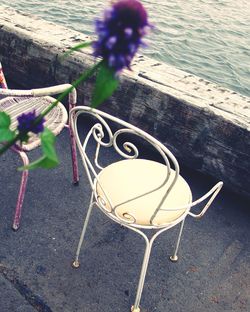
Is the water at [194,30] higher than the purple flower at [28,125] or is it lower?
lower

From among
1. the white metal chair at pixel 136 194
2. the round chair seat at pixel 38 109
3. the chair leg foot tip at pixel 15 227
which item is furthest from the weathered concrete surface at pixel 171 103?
the chair leg foot tip at pixel 15 227

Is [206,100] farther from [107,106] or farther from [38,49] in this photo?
[38,49]

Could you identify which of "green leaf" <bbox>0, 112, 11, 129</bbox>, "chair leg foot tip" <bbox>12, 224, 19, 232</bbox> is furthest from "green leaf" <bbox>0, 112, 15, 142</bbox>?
"chair leg foot tip" <bbox>12, 224, 19, 232</bbox>

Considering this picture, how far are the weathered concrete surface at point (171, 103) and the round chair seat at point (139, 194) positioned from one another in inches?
31.2

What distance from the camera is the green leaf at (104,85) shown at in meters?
0.82

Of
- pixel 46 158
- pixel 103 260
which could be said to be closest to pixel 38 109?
pixel 103 260

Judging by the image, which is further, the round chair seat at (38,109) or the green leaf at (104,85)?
the round chair seat at (38,109)

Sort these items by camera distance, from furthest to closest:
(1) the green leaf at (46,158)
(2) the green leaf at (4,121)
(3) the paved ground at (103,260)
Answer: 1. (3) the paved ground at (103,260)
2. (2) the green leaf at (4,121)
3. (1) the green leaf at (46,158)

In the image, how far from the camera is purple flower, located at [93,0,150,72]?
2.78ft

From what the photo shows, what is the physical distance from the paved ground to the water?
15.5 feet

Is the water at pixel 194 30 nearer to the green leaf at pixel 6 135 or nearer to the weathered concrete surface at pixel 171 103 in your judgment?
the weathered concrete surface at pixel 171 103

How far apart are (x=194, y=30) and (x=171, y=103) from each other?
6.14 m

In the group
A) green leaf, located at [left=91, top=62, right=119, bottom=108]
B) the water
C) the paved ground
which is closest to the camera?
green leaf, located at [left=91, top=62, right=119, bottom=108]

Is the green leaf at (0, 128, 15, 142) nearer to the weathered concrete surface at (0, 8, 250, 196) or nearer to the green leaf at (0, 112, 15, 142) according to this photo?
the green leaf at (0, 112, 15, 142)
